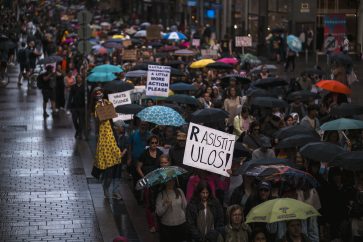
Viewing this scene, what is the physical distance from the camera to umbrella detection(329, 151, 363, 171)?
13031 mm

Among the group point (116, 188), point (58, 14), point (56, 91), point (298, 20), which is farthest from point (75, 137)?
point (58, 14)

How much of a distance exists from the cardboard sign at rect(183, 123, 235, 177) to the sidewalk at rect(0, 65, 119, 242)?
205 cm

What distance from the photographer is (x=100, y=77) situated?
27.7m

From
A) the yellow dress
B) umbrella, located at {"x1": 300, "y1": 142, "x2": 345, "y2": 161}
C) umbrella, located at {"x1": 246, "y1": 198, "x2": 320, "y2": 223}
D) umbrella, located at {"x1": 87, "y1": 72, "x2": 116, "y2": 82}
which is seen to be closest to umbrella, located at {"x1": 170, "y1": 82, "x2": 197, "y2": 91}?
umbrella, located at {"x1": 87, "y1": 72, "x2": 116, "y2": 82}

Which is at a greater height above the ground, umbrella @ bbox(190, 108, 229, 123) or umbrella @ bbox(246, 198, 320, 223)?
umbrella @ bbox(190, 108, 229, 123)

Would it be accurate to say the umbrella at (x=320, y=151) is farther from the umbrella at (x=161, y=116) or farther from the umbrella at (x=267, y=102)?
the umbrella at (x=267, y=102)

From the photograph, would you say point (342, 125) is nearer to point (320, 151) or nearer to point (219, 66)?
point (320, 151)

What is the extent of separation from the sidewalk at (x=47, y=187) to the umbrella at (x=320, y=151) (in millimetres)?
3114

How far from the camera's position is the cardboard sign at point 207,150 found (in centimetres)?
1398

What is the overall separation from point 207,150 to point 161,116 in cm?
377

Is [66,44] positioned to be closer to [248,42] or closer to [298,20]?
[298,20]

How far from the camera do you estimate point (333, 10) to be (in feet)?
174

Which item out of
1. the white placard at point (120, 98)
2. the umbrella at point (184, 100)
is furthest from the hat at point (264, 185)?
the white placard at point (120, 98)

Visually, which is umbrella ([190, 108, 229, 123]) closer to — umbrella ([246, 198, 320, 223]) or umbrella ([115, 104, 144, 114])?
umbrella ([115, 104, 144, 114])
